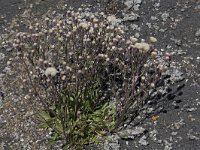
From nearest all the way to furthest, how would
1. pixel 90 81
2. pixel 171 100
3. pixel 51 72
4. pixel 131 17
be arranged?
pixel 51 72
pixel 90 81
pixel 171 100
pixel 131 17

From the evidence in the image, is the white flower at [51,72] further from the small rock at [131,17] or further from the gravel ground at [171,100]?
the small rock at [131,17]

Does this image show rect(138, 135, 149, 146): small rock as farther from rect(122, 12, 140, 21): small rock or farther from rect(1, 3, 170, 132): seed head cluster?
rect(122, 12, 140, 21): small rock

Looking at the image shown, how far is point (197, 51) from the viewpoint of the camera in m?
7.06

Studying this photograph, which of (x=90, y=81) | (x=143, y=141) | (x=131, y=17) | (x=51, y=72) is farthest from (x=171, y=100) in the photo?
(x=51, y=72)

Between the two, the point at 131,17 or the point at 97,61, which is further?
the point at 131,17

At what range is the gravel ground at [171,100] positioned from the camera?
19.9 ft

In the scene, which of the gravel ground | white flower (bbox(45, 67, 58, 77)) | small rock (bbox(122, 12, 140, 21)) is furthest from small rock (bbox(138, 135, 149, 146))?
small rock (bbox(122, 12, 140, 21))

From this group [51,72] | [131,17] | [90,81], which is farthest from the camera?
[131,17]

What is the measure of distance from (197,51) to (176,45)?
1.15ft

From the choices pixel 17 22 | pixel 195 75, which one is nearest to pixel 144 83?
pixel 195 75

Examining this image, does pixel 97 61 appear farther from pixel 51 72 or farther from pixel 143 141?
pixel 143 141

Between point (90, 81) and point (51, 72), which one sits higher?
point (51, 72)

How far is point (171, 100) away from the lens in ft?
21.2

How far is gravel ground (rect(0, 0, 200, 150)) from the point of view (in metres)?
6.07
